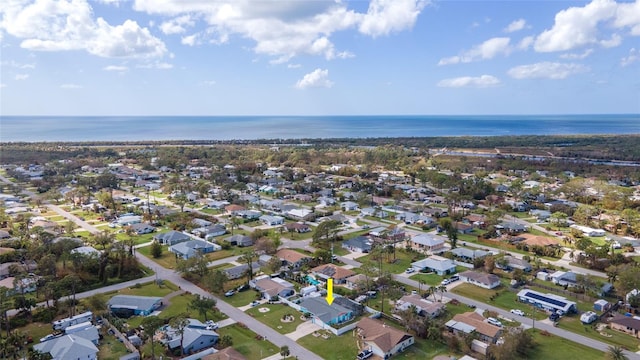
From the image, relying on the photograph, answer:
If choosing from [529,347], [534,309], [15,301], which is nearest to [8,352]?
[15,301]

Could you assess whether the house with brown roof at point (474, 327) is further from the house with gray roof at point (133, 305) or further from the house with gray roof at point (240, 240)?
the house with gray roof at point (240, 240)

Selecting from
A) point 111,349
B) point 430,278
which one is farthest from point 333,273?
point 111,349

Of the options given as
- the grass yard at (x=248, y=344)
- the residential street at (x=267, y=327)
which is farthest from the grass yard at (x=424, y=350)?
the grass yard at (x=248, y=344)

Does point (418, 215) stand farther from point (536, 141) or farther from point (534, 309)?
point (536, 141)

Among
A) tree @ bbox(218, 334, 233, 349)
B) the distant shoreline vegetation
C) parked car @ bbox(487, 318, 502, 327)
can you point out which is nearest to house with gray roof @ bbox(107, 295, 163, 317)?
tree @ bbox(218, 334, 233, 349)

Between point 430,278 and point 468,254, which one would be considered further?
point 468,254

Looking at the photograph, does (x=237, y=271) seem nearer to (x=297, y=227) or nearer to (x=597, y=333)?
(x=297, y=227)

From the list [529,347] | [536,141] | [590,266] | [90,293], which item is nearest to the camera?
[529,347]
